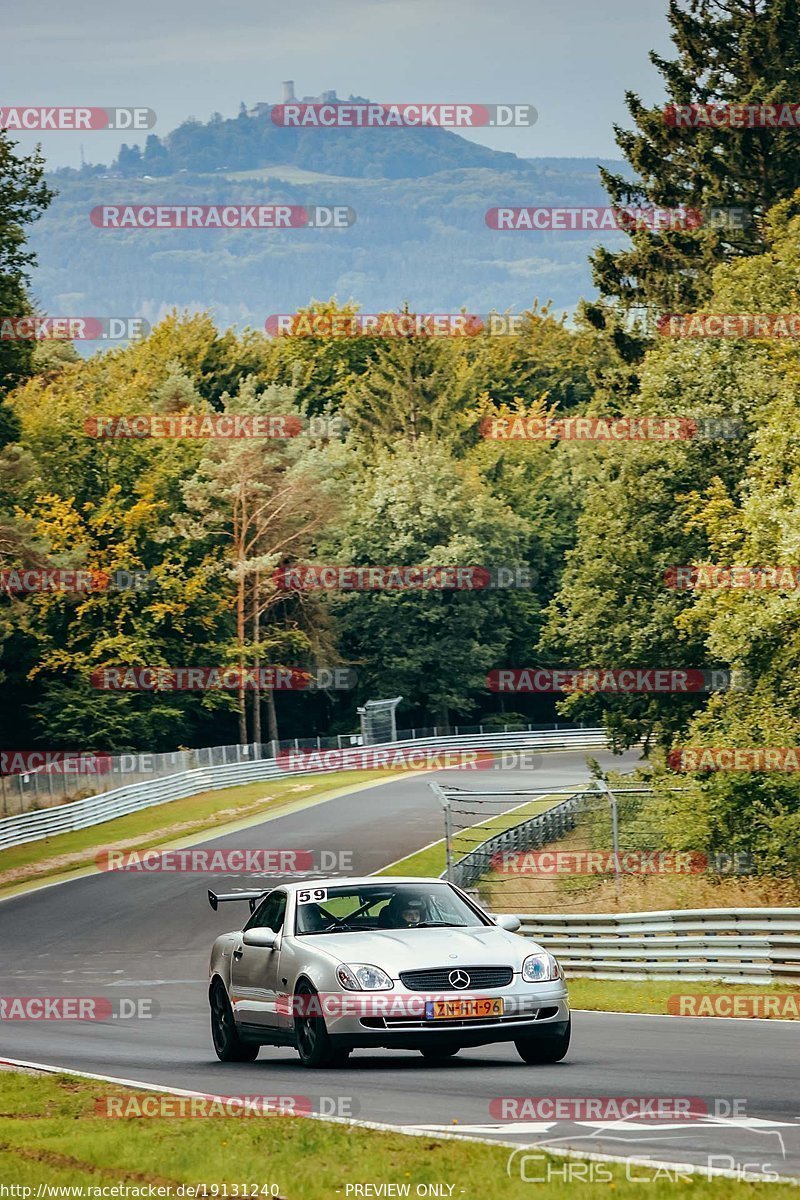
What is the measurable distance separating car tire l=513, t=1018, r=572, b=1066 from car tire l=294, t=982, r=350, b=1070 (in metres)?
1.28

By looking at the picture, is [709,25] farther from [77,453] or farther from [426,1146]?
[426,1146]

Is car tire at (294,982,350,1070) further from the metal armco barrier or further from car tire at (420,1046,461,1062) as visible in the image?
the metal armco barrier

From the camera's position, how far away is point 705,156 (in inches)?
2158

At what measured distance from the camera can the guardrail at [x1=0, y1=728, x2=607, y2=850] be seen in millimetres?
54694

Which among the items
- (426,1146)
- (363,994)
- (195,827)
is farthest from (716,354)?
(426,1146)

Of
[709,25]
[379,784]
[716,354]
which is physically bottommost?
[379,784]

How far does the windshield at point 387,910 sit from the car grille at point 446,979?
99 centimetres

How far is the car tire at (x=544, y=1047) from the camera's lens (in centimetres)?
1338

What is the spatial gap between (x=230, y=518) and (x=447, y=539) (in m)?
12.1

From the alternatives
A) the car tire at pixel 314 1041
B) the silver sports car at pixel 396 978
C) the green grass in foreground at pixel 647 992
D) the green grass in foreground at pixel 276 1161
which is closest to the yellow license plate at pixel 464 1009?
the silver sports car at pixel 396 978

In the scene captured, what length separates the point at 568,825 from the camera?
4688cm

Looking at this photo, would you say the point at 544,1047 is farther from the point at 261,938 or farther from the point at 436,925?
the point at 261,938

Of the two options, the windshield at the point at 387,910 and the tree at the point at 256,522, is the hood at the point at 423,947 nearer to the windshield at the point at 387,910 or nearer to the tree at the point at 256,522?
the windshield at the point at 387,910

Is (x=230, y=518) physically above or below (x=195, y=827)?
above
